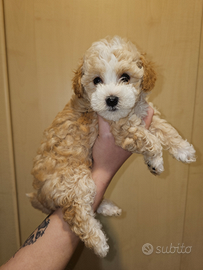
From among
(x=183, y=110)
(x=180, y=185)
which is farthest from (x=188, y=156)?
(x=180, y=185)

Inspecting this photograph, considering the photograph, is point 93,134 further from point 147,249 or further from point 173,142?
point 147,249

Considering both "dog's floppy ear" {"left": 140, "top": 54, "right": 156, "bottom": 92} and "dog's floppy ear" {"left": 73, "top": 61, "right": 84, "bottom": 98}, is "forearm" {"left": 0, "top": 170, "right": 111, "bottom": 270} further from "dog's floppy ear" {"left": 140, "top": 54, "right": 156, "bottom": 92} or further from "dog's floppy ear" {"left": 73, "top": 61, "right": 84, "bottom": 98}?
"dog's floppy ear" {"left": 140, "top": 54, "right": 156, "bottom": 92}

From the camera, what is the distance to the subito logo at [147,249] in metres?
2.57

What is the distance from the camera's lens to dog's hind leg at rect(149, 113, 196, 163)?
4.10 feet

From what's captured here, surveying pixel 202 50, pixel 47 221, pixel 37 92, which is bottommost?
pixel 47 221

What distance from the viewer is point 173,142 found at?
1.29 metres

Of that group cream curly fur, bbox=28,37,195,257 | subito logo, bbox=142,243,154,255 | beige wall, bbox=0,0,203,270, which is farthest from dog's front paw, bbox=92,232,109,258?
subito logo, bbox=142,243,154,255

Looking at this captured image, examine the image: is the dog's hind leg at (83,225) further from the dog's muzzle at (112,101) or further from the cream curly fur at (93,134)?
the dog's muzzle at (112,101)

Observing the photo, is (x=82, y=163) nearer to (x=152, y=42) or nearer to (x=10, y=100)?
(x=10, y=100)

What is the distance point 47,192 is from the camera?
1.17 m

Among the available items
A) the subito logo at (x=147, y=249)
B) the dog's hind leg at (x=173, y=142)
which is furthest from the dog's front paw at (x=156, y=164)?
the subito logo at (x=147, y=249)

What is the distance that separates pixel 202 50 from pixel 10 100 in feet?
7.77

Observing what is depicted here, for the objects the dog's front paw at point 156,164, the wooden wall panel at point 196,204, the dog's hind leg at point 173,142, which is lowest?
the wooden wall panel at point 196,204

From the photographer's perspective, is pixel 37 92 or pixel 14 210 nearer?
pixel 37 92
